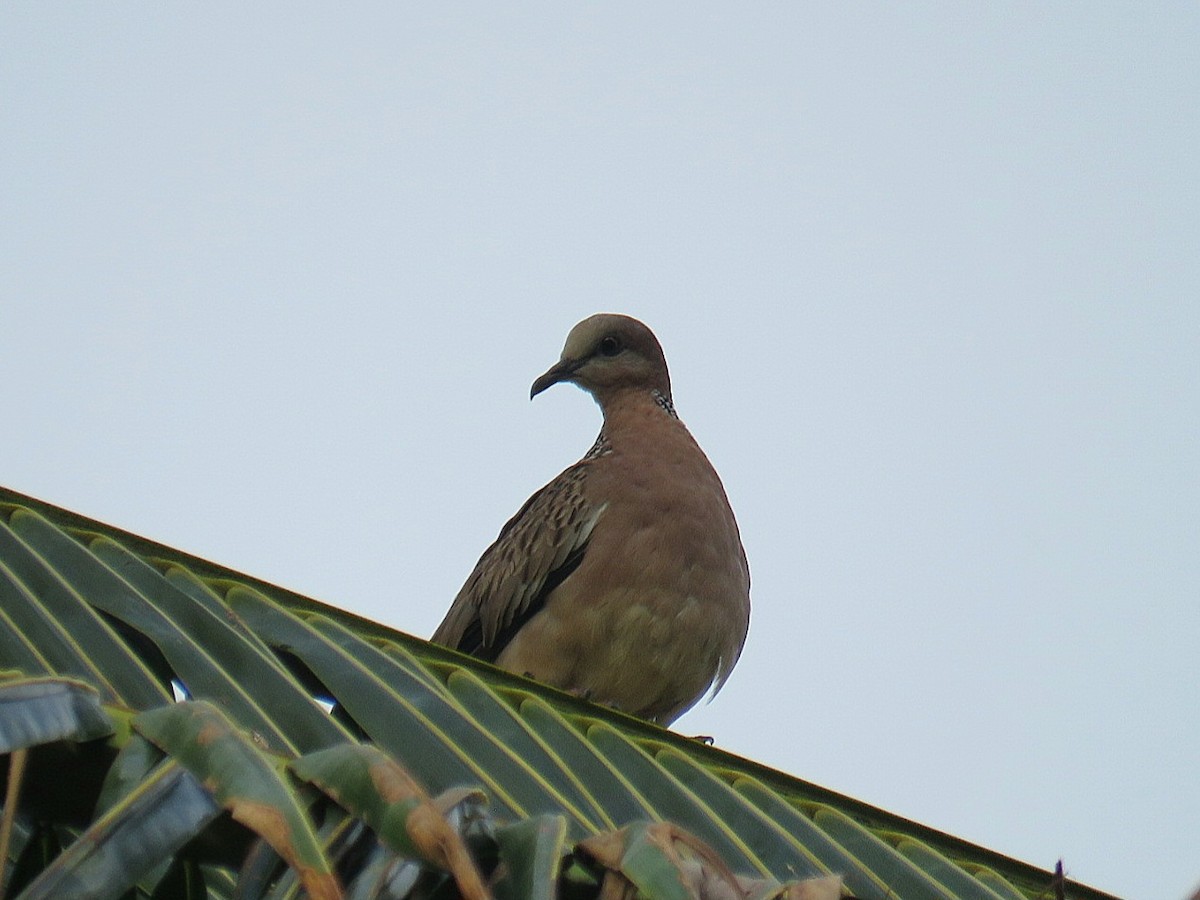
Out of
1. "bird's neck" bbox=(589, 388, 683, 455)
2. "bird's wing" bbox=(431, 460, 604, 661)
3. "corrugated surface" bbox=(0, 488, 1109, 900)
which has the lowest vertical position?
"corrugated surface" bbox=(0, 488, 1109, 900)

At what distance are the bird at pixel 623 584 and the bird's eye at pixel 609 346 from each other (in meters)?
0.76

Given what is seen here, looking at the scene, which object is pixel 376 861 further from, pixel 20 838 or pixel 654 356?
pixel 654 356

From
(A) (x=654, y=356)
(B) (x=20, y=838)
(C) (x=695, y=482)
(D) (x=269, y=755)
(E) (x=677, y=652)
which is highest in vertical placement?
(A) (x=654, y=356)

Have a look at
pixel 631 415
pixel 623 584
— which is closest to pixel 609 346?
pixel 631 415

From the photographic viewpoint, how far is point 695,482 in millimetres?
6508

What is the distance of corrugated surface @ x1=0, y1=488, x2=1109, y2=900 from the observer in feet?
8.80

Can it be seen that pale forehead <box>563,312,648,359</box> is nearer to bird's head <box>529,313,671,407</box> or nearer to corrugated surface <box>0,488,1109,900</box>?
bird's head <box>529,313,671,407</box>

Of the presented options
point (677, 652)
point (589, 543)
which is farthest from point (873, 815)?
point (589, 543)

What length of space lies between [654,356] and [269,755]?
5.95 meters

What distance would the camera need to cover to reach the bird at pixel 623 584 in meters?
5.96

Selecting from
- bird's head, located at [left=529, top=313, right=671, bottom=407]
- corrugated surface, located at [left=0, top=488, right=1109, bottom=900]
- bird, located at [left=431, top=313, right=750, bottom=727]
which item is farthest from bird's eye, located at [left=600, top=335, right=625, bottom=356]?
corrugated surface, located at [left=0, top=488, right=1109, bottom=900]

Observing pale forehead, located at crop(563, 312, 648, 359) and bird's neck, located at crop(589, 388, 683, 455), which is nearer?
bird's neck, located at crop(589, 388, 683, 455)

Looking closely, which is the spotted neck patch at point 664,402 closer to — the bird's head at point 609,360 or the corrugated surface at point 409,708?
the bird's head at point 609,360

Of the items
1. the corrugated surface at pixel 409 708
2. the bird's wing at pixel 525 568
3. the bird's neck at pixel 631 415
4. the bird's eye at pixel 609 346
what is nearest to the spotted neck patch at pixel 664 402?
the bird's neck at pixel 631 415
